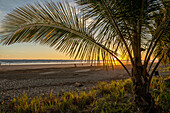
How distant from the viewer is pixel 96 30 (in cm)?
267

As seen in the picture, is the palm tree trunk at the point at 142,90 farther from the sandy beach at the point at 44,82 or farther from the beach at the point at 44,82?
the sandy beach at the point at 44,82

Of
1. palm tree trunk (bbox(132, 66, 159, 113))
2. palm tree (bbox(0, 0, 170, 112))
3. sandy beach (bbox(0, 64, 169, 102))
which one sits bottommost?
sandy beach (bbox(0, 64, 169, 102))

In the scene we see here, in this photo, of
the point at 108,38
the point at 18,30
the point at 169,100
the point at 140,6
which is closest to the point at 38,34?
the point at 18,30

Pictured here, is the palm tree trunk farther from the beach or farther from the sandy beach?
the sandy beach

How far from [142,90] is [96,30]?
1.60 metres

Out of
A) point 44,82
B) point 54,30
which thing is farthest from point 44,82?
point 54,30

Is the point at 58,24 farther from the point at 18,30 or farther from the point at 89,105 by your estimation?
the point at 89,105

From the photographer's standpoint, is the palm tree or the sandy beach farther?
the sandy beach

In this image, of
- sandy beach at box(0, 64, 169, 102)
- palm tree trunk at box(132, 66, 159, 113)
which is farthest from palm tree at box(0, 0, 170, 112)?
sandy beach at box(0, 64, 169, 102)

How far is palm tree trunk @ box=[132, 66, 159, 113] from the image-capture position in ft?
7.45

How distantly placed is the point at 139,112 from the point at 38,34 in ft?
9.00

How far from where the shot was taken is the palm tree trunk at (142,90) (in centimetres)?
227

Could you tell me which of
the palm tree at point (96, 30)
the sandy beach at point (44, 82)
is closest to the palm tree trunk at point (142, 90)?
the palm tree at point (96, 30)

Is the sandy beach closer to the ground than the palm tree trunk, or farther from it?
closer to the ground
